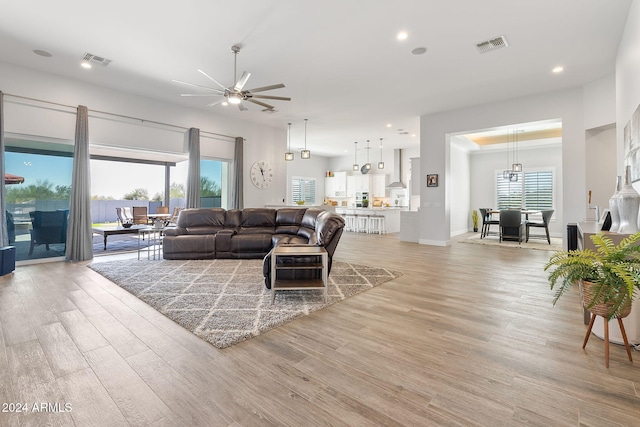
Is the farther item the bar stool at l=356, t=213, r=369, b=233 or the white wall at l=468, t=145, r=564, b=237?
the bar stool at l=356, t=213, r=369, b=233

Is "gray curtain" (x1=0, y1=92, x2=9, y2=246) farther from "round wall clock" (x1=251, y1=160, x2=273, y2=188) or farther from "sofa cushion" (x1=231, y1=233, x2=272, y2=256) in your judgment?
"round wall clock" (x1=251, y1=160, x2=273, y2=188)

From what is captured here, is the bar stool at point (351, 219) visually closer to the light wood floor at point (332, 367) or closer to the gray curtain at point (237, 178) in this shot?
the gray curtain at point (237, 178)

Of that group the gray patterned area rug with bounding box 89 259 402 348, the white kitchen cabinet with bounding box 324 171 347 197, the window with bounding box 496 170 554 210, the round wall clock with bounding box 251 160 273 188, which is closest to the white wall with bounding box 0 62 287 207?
the round wall clock with bounding box 251 160 273 188

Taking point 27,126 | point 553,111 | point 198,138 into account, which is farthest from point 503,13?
point 27,126

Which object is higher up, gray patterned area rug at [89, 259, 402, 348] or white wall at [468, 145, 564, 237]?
white wall at [468, 145, 564, 237]

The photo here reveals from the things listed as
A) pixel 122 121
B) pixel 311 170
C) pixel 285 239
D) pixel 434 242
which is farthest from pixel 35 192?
pixel 311 170

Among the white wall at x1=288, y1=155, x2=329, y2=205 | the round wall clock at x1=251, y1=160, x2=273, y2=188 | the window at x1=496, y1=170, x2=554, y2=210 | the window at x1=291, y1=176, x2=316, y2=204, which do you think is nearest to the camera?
the round wall clock at x1=251, y1=160, x2=273, y2=188

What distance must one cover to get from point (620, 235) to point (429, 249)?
4.47m

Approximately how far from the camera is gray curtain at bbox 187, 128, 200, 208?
7055 millimetres

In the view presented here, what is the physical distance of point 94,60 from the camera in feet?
15.6

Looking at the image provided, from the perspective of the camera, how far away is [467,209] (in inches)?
425

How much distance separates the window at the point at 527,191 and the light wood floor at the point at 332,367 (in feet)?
25.5

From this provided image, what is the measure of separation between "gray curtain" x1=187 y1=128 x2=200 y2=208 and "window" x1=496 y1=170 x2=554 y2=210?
31.2 feet

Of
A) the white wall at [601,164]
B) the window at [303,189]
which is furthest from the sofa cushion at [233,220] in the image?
the window at [303,189]
